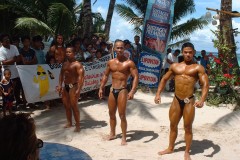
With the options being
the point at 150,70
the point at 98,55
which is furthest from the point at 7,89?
the point at 150,70

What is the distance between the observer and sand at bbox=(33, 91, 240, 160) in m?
5.66

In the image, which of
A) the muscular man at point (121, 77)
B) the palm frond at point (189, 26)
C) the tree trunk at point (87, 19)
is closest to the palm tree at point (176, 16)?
the palm frond at point (189, 26)

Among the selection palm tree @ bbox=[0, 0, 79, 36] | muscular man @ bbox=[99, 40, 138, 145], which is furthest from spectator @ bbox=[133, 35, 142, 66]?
muscular man @ bbox=[99, 40, 138, 145]

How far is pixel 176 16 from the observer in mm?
15930

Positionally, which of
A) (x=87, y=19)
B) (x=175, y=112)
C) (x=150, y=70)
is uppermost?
(x=87, y=19)

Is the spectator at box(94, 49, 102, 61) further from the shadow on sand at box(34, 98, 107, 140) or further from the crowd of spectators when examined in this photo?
the shadow on sand at box(34, 98, 107, 140)

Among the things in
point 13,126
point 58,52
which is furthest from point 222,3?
point 13,126

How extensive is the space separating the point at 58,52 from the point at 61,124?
2040mm

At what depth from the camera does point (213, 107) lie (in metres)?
Result: 8.62

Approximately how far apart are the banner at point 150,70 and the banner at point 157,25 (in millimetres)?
299

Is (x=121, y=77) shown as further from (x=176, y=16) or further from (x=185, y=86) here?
(x=176, y=16)

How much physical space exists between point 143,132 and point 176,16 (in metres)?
10.4

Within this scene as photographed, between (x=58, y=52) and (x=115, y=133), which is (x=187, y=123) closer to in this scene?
(x=115, y=133)

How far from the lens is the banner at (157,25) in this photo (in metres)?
10.0
